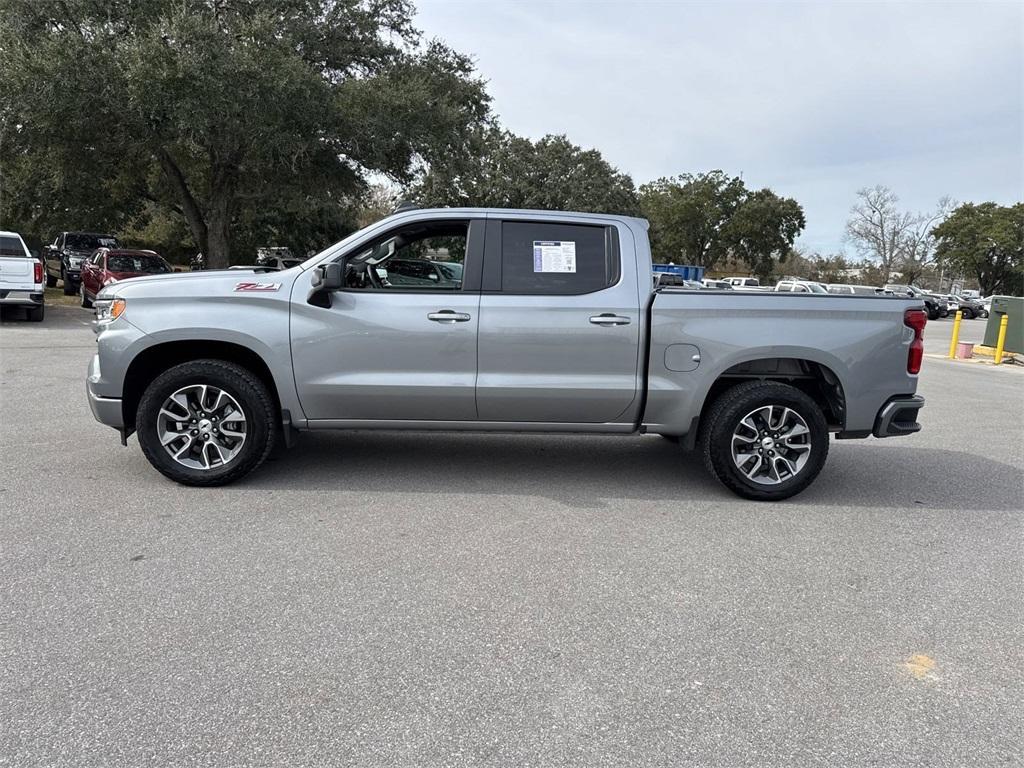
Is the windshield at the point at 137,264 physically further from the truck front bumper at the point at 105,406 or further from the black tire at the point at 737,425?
the black tire at the point at 737,425

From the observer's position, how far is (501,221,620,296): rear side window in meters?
5.23

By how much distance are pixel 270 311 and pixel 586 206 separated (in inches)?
1684

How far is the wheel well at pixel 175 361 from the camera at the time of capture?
5.23m

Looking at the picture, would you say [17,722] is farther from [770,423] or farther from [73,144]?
[73,144]

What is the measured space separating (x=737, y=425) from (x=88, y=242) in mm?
30018

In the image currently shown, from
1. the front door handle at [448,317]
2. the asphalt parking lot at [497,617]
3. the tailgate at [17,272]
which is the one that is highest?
the front door handle at [448,317]

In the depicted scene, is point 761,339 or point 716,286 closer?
point 761,339

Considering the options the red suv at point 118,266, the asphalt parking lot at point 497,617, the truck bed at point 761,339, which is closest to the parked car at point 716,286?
the truck bed at point 761,339

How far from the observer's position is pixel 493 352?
514 cm

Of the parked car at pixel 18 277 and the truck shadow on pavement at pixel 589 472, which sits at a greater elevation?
the parked car at pixel 18 277

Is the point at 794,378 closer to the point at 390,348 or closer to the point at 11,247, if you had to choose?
the point at 390,348

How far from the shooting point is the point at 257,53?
17875 mm

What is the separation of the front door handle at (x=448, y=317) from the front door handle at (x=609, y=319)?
2.82ft

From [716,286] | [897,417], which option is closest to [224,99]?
[716,286]
